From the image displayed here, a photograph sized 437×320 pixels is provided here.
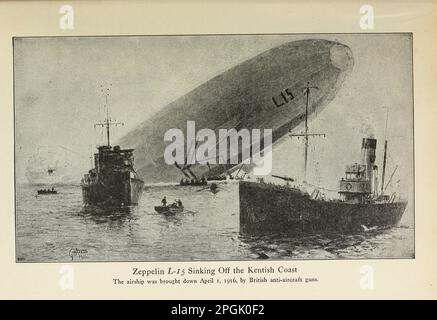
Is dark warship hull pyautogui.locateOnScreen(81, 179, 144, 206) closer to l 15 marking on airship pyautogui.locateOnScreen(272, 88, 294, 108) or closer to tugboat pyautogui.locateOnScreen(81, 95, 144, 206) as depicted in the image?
tugboat pyautogui.locateOnScreen(81, 95, 144, 206)

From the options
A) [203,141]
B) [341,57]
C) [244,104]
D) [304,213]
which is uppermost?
[341,57]

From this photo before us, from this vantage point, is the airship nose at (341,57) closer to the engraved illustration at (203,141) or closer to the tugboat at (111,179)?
the engraved illustration at (203,141)

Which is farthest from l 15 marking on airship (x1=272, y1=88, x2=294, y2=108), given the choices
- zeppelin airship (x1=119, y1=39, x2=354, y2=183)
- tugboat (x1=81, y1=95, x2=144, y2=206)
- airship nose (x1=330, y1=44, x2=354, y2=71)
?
tugboat (x1=81, y1=95, x2=144, y2=206)

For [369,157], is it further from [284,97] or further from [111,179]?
[111,179]

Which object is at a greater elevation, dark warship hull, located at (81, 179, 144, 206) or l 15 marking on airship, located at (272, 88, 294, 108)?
l 15 marking on airship, located at (272, 88, 294, 108)

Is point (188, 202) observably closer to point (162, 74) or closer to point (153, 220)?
point (153, 220)

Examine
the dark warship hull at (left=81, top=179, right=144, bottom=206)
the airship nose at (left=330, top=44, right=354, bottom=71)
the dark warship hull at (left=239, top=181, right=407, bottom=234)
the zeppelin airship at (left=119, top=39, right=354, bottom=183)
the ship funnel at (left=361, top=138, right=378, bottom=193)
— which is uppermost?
the airship nose at (left=330, top=44, right=354, bottom=71)

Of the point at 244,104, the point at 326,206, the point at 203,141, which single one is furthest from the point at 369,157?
the point at 203,141
